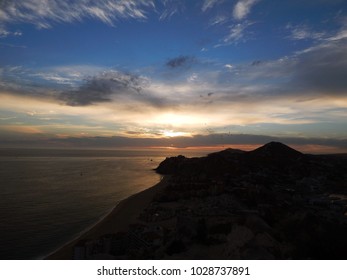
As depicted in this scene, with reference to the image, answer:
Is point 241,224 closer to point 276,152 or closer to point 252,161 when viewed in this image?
point 252,161

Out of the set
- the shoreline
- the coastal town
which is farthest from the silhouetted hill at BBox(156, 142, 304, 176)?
the shoreline

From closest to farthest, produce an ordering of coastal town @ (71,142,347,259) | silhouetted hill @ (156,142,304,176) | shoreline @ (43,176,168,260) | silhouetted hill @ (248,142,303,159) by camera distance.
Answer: coastal town @ (71,142,347,259)
shoreline @ (43,176,168,260)
silhouetted hill @ (156,142,304,176)
silhouetted hill @ (248,142,303,159)

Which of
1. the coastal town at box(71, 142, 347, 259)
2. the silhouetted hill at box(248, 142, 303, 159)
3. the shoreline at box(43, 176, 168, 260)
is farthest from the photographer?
the silhouetted hill at box(248, 142, 303, 159)

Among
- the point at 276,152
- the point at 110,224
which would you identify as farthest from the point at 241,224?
the point at 276,152

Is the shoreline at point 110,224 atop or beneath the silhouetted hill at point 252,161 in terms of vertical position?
beneath

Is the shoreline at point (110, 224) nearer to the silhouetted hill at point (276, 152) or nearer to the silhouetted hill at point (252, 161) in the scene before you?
the silhouetted hill at point (252, 161)

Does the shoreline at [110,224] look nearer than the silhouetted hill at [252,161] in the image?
Yes

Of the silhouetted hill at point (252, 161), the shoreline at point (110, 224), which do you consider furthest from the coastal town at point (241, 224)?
the silhouetted hill at point (252, 161)

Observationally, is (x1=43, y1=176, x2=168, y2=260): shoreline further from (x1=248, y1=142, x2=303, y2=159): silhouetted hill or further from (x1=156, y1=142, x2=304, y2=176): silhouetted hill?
(x1=248, y1=142, x2=303, y2=159): silhouetted hill

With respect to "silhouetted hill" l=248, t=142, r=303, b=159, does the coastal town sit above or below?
below

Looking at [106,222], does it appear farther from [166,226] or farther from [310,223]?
[310,223]
